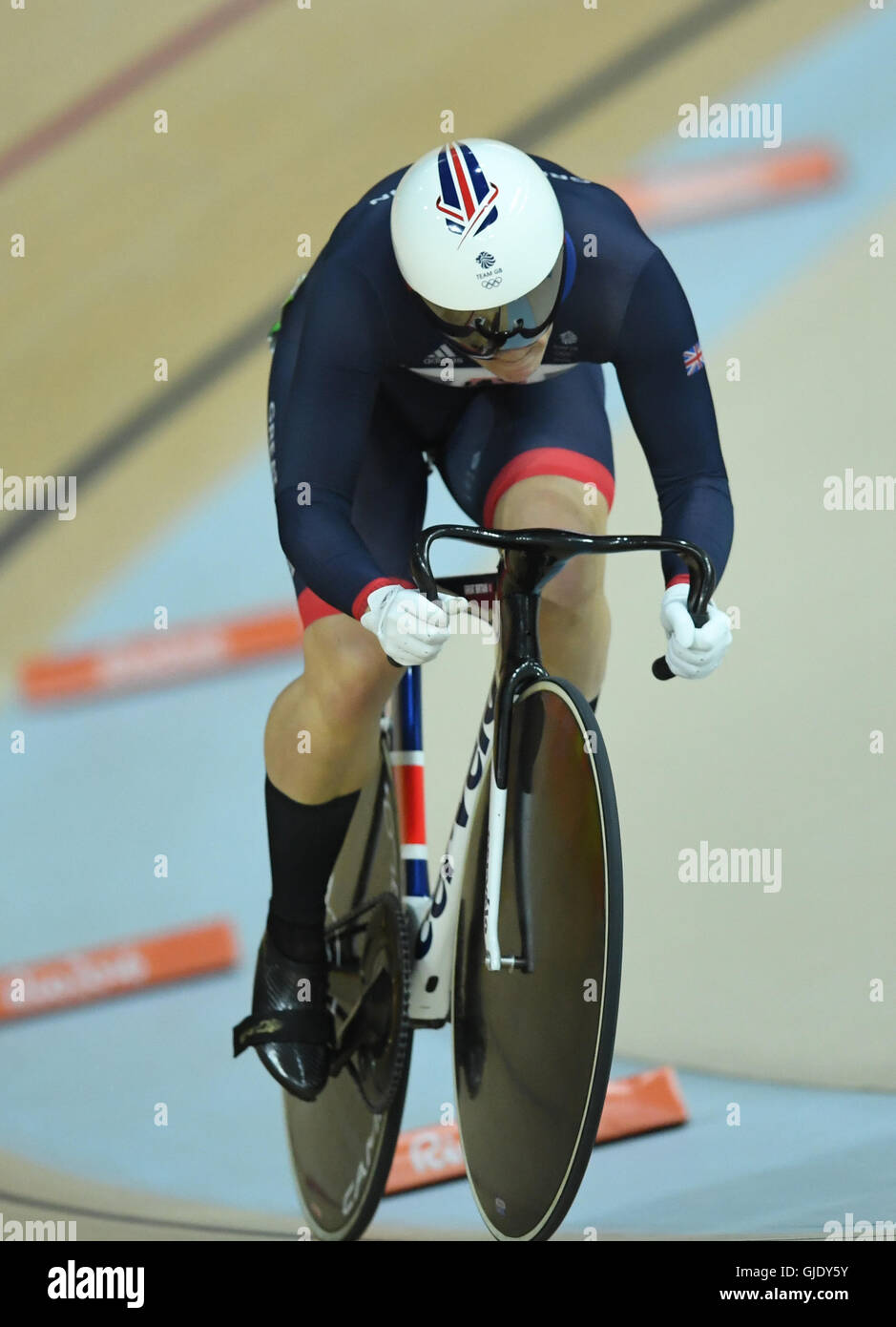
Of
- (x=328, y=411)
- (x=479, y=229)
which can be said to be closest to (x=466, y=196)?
(x=479, y=229)

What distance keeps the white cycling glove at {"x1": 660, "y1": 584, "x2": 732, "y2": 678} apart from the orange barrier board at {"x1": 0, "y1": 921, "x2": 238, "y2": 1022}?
2.18m

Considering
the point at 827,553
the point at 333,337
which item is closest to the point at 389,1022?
the point at 333,337

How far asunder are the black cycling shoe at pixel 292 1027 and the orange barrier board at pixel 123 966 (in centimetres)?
137

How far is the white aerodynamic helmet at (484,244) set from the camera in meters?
2.29

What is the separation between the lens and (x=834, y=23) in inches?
194

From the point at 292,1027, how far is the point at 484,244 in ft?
4.03

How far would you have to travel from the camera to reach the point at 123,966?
4.21 metres

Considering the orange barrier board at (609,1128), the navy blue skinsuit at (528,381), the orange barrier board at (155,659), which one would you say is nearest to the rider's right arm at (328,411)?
the navy blue skinsuit at (528,381)

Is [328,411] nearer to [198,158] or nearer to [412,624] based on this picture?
[412,624]

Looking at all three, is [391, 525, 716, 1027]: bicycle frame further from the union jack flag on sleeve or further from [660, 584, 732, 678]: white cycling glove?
the union jack flag on sleeve

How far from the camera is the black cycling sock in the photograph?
2756 millimetres

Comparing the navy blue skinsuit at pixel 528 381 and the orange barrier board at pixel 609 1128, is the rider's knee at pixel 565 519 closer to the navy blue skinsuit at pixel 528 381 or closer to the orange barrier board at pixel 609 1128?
the navy blue skinsuit at pixel 528 381

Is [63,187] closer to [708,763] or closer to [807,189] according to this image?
[807,189]

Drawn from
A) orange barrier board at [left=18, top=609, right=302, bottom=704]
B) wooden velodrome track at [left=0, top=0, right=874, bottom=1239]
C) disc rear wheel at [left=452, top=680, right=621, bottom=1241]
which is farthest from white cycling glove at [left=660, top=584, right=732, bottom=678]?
wooden velodrome track at [left=0, top=0, right=874, bottom=1239]
